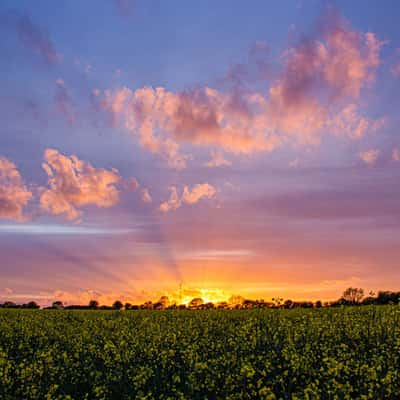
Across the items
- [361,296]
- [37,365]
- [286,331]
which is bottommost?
[37,365]

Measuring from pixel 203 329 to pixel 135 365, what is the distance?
20.4 feet

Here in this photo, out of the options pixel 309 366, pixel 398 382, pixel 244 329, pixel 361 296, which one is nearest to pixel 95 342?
pixel 244 329

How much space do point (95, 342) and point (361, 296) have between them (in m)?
22.3

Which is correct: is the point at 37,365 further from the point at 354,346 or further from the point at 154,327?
the point at 354,346

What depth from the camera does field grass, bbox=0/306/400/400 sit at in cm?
1370

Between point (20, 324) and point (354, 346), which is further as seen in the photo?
point (20, 324)

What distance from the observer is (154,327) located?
76.1 feet

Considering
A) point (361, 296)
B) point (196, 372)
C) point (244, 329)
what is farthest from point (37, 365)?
point (361, 296)

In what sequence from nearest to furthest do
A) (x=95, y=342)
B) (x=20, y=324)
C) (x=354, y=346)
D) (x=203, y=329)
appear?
(x=354, y=346) < (x=95, y=342) < (x=203, y=329) < (x=20, y=324)

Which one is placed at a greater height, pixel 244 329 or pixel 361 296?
pixel 361 296

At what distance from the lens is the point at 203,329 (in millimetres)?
22719

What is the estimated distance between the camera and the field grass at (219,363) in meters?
13.7

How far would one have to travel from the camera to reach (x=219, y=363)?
1529 centimetres

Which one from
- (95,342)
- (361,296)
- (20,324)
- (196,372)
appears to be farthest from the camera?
(361,296)
